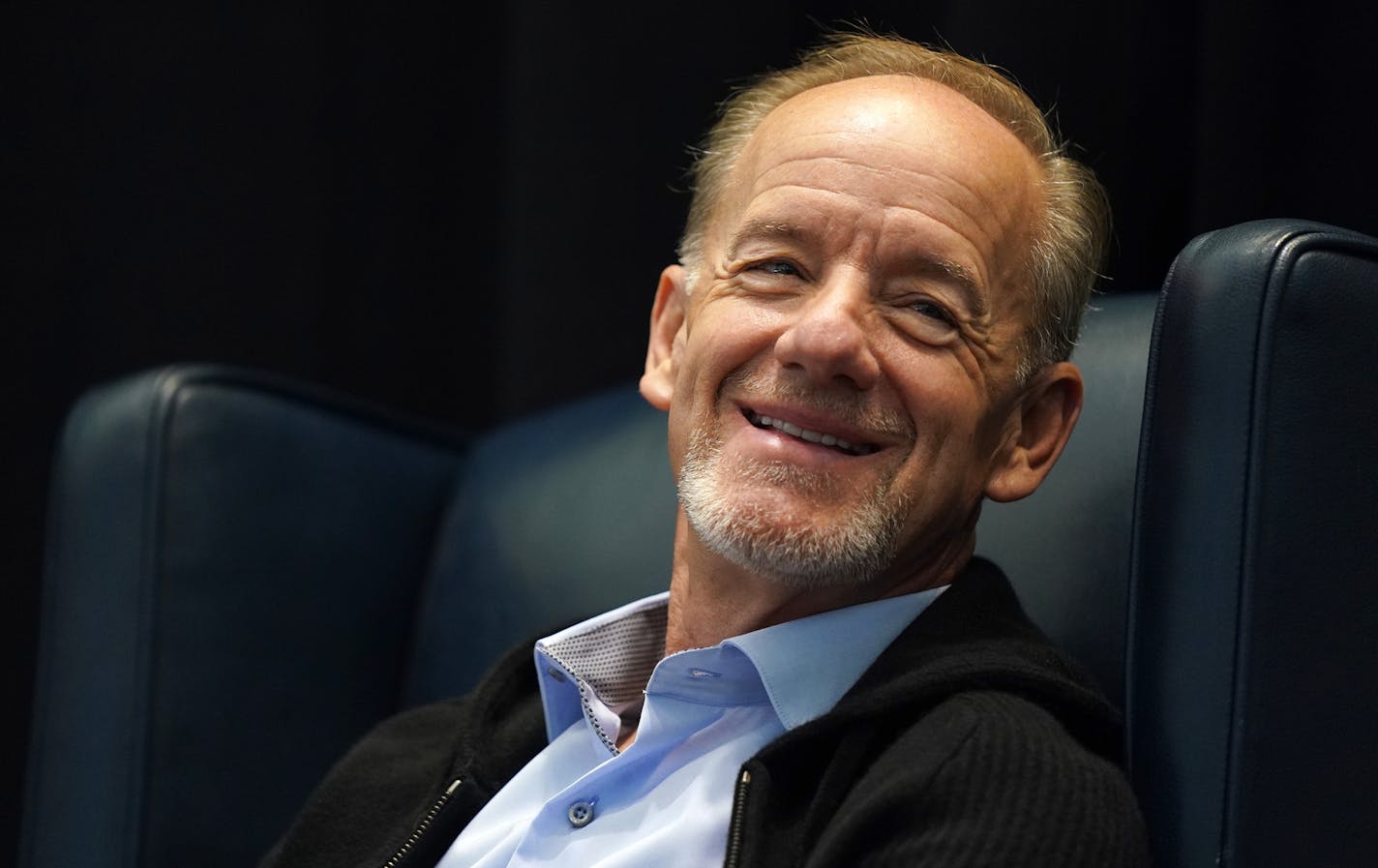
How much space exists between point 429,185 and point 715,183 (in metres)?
0.91

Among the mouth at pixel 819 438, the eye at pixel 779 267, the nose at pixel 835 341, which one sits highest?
the eye at pixel 779 267

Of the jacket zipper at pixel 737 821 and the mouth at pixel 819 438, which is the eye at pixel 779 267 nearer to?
the mouth at pixel 819 438

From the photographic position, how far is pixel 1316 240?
949mm

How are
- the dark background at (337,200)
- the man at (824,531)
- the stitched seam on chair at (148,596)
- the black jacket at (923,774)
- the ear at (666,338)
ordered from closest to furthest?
the black jacket at (923,774)
the man at (824,531)
the ear at (666,338)
the stitched seam on chair at (148,596)
the dark background at (337,200)

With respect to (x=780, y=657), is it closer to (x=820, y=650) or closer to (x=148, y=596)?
(x=820, y=650)

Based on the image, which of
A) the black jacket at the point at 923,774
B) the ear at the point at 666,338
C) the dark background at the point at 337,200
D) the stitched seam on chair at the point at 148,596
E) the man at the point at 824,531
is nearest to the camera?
the black jacket at the point at 923,774

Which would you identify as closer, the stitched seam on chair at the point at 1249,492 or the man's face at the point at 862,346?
the stitched seam on chair at the point at 1249,492

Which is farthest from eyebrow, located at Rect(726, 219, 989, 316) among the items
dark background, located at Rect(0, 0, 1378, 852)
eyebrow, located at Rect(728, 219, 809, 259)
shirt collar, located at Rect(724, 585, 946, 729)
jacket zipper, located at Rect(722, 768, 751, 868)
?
dark background, located at Rect(0, 0, 1378, 852)

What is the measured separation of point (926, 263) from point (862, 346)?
0.09 meters

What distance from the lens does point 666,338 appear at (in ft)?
4.60

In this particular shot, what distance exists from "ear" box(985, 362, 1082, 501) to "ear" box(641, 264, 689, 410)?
0.97 ft

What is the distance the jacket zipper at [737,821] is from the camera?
3.27 feet

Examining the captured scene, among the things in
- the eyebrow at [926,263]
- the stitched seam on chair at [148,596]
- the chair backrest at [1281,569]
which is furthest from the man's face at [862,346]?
the stitched seam on chair at [148,596]

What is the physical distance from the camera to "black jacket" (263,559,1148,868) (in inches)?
36.5
